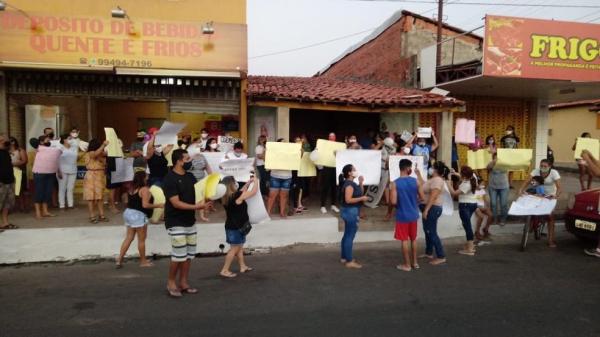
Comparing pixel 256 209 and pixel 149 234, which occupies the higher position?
→ pixel 256 209

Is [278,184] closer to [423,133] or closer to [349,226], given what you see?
[349,226]

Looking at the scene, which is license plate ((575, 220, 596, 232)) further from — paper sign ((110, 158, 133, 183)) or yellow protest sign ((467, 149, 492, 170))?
paper sign ((110, 158, 133, 183))

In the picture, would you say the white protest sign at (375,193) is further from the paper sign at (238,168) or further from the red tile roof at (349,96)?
the paper sign at (238,168)

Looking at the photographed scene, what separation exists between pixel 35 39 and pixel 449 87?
10397 mm

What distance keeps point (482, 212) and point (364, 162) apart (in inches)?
96.6

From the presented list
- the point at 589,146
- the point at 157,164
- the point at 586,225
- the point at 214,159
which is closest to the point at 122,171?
the point at 157,164

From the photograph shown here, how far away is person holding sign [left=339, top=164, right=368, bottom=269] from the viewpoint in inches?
266

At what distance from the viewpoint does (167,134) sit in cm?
817

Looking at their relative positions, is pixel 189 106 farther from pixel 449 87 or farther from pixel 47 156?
pixel 449 87

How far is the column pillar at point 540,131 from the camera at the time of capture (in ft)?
47.7

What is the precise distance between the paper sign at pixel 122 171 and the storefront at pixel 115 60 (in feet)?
4.96

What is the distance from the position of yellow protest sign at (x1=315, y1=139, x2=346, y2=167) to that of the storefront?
6.46ft

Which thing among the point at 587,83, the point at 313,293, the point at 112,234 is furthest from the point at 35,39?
the point at 587,83

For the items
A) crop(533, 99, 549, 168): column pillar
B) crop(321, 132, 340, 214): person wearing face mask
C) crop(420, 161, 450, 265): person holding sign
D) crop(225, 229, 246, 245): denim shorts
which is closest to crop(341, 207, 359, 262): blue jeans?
crop(420, 161, 450, 265): person holding sign
